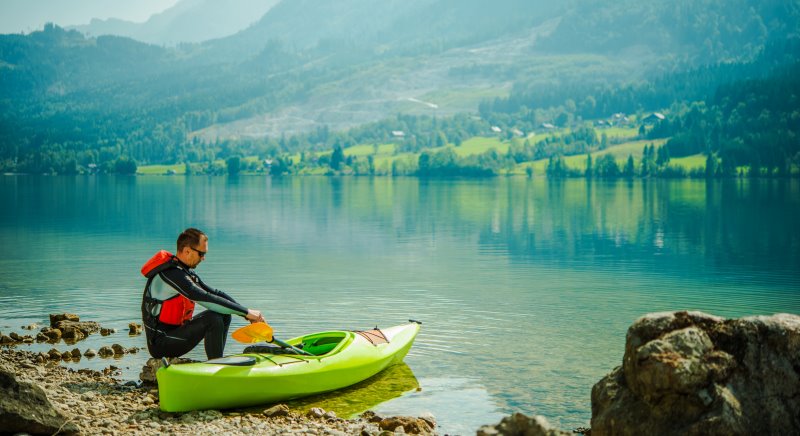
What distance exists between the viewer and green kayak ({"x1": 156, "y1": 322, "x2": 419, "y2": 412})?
1528 cm

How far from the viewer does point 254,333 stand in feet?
55.2

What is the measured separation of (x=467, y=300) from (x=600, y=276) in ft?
31.7

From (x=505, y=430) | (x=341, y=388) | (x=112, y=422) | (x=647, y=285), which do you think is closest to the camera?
(x=505, y=430)

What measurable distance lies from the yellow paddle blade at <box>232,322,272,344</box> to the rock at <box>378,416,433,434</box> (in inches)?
119

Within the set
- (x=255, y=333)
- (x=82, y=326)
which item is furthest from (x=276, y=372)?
(x=82, y=326)

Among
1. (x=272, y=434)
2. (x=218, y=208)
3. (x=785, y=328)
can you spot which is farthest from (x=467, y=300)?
(x=218, y=208)

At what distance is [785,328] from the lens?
12.0 m

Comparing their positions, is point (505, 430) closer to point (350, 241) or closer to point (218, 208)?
point (350, 241)

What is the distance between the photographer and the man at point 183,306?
15875mm

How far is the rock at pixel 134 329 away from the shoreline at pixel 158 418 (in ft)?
20.2

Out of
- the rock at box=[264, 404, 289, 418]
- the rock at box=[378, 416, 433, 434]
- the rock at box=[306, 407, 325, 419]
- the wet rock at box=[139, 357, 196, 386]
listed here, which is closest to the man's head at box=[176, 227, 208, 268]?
the wet rock at box=[139, 357, 196, 386]

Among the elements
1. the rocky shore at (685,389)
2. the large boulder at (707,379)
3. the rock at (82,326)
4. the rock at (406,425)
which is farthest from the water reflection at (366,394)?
the rock at (82,326)

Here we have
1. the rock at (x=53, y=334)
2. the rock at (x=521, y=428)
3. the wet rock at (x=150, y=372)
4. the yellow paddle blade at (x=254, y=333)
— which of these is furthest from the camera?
the rock at (x=53, y=334)

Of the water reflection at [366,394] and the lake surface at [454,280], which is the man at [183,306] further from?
the lake surface at [454,280]
